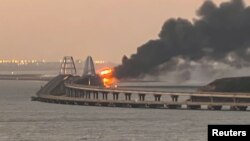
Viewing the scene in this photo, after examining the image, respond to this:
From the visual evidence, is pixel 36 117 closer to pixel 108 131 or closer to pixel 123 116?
pixel 123 116

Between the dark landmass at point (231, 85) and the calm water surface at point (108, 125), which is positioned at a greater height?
the dark landmass at point (231, 85)

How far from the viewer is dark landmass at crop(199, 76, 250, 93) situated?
188375mm

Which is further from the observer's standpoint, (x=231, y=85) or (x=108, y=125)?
(x=231, y=85)

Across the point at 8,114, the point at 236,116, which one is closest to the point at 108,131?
the point at 236,116

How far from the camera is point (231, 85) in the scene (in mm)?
189500

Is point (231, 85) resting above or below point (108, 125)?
above

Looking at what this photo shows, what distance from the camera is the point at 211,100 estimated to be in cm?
17300

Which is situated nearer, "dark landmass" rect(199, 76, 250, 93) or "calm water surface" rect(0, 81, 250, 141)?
"calm water surface" rect(0, 81, 250, 141)

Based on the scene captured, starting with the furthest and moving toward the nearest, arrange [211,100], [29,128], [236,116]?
[211,100]
[236,116]
[29,128]

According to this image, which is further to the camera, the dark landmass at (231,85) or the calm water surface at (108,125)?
the dark landmass at (231,85)

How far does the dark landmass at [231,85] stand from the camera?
188375 millimetres

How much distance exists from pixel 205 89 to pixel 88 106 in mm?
27073

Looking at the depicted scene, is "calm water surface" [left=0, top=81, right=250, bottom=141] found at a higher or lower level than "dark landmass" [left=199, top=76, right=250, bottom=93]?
lower

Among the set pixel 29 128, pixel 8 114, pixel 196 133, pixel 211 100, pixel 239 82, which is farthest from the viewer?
pixel 239 82
